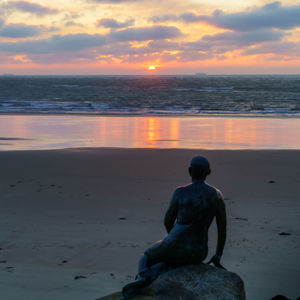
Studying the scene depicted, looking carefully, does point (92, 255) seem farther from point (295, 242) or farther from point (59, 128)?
point (59, 128)

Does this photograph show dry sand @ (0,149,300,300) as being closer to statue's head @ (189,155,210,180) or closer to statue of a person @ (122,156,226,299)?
statue of a person @ (122,156,226,299)

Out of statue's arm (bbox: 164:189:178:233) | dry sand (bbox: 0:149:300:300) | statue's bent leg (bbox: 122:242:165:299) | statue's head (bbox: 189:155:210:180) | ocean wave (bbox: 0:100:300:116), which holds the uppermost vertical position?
statue's head (bbox: 189:155:210:180)

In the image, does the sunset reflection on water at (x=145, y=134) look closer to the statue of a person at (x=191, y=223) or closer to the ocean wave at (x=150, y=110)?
the ocean wave at (x=150, y=110)

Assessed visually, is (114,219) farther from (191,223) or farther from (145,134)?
(145,134)

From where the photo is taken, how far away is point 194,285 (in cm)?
407

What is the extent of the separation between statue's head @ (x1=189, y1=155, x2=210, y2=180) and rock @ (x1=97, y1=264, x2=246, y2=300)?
2.59 ft

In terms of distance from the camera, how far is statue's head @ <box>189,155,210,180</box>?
417 cm

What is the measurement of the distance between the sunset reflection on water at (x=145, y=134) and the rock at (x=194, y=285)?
13009 millimetres

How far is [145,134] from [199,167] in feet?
56.5

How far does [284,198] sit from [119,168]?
481cm

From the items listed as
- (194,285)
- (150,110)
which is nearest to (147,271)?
(194,285)

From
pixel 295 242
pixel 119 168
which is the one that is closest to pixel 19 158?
pixel 119 168

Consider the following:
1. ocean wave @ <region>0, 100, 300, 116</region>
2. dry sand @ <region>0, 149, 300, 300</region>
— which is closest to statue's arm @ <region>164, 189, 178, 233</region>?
dry sand @ <region>0, 149, 300, 300</region>

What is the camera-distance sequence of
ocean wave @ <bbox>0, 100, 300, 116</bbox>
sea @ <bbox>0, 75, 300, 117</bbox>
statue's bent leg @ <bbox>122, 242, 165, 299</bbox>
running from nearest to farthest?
statue's bent leg @ <bbox>122, 242, 165, 299</bbox>, ocean wave @ <bbox>0, 100, 300, 116</bbox>, sea @ <bbox>0, 75, 300, 117</bbox>
